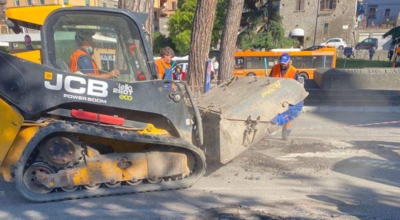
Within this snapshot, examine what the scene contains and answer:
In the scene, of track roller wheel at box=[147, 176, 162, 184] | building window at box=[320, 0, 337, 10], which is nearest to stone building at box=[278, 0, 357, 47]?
building window at box=[320, 0, 337, 10]

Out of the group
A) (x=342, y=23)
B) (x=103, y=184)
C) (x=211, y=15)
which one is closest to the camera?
(x=103, y=184)

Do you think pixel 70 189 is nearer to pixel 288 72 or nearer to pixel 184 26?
pixel 288 72

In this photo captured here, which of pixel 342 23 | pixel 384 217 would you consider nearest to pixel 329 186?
pixel 384 217

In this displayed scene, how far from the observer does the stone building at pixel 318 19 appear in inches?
1548

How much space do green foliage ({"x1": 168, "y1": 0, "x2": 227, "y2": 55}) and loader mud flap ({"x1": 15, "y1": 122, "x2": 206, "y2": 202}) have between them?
28.6 meters

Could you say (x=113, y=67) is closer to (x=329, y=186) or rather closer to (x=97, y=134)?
(x=97, y=134)

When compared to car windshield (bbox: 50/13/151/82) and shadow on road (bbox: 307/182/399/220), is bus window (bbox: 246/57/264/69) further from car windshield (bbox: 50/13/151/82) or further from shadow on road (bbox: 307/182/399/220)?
car windshield (bbox: 50/13/151/82)

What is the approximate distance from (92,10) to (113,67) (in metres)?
0.71

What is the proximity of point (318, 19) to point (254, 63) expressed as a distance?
22.1 metres

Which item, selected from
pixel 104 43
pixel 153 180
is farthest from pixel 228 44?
pixel 153 180

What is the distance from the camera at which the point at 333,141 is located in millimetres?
6445

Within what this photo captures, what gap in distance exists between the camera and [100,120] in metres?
3.85

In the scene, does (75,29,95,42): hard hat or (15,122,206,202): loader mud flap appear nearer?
(15,122,206,202): loader mud flap

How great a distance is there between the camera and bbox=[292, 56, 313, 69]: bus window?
22.9 metres
